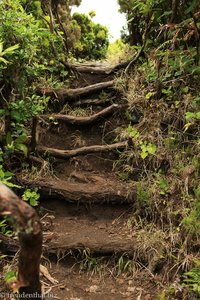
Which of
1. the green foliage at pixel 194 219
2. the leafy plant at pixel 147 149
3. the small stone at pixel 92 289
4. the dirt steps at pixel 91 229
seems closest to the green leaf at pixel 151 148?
the leafy plant at pixel 147 149

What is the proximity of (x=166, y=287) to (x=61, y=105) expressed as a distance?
3.10 metres

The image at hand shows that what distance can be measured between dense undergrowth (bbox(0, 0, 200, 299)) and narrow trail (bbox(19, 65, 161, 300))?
173mm

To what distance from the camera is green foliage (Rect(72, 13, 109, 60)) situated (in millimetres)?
7959

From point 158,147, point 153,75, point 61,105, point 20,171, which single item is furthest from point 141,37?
point 20,171

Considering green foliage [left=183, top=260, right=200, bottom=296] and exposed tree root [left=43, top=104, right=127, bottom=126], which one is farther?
exposed tree root [left=43, top=104, right=127, bottom=126]

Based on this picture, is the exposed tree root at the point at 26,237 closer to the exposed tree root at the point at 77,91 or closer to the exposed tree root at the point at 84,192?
the exposed tree root at the point at 84,192

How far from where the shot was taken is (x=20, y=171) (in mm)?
4391

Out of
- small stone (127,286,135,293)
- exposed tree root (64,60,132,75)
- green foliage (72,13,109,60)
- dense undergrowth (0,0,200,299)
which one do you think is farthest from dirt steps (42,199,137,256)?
green foliage (72,13,109,60)

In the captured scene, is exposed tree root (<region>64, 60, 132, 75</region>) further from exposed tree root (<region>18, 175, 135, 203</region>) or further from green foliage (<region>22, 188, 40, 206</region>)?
green foliage (<region>22, 188, 40, 206</region>)

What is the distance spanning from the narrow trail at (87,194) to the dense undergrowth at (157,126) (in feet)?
0.57

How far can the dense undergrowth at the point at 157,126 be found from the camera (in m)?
3.44

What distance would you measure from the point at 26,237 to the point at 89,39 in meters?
7.29

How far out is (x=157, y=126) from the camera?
453 centimetres

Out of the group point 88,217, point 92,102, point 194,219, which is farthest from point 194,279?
point 92,102
